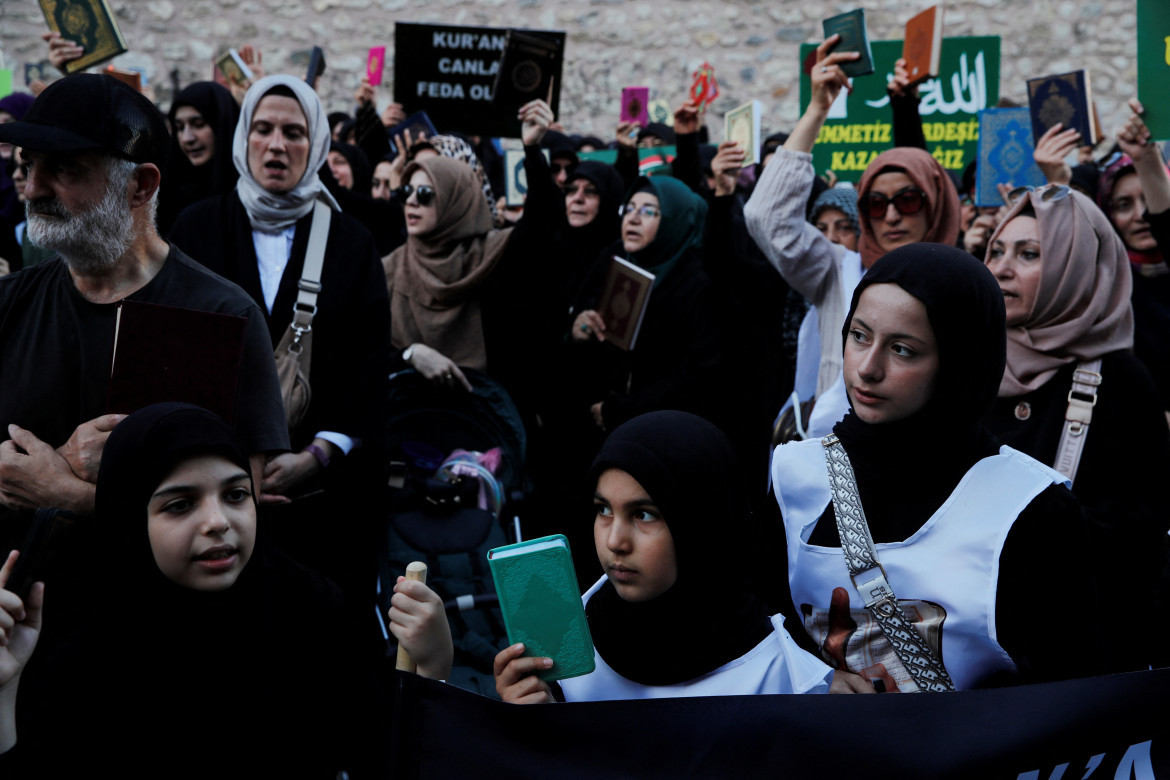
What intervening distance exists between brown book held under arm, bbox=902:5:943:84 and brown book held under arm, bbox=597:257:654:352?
4.51ft

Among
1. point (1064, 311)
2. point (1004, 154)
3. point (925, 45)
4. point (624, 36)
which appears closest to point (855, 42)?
point (925, 45)

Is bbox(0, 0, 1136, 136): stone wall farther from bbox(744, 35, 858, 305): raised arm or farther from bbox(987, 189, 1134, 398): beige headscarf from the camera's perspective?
bbox(987, 189, 1134, 398): beige headscarf

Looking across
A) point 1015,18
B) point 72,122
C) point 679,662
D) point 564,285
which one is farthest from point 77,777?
point 1015,18

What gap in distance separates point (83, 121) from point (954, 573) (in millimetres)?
2007

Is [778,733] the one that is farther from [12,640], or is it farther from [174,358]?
[174,358]

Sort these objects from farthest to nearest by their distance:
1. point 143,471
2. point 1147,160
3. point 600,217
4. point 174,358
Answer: point 600,217, point 1147,160, point 174,358, point 143,471

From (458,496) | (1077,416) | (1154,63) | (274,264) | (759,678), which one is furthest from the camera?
(1154,63)

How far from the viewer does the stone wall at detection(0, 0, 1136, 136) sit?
35.7 ft

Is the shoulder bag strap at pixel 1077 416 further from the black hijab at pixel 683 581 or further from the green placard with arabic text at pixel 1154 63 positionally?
the green placard with arabic text at pixel 1154 63

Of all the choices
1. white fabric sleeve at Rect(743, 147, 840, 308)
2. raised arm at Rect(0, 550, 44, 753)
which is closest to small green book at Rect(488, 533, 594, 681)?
raised arm at Rect(0, 550, 44, 753)

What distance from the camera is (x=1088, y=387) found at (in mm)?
2914

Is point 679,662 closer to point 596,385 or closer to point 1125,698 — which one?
point 1125,698

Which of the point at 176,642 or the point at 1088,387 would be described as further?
the point at 1088,387

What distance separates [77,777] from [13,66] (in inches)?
419
